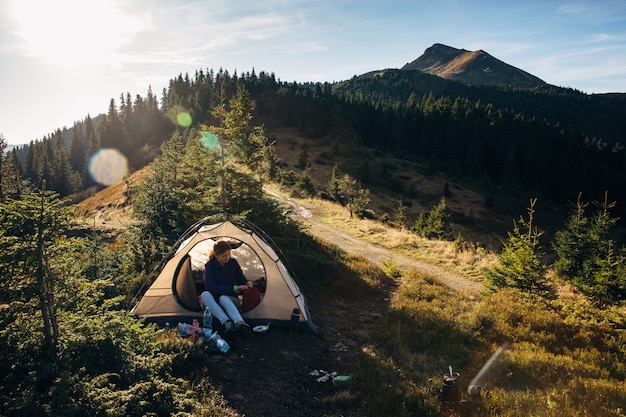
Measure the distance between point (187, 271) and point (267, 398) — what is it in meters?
4.18

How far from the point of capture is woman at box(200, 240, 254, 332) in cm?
796

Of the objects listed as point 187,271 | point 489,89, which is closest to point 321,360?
point 187,271

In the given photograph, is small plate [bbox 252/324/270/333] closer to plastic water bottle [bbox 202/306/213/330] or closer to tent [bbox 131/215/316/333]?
tent [bbox 131/215/316/333]

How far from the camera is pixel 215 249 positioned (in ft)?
27.7

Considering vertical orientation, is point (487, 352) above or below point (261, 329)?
above

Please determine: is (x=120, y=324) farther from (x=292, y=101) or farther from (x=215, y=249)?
(x=292, y=101)

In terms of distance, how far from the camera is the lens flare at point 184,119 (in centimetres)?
9662

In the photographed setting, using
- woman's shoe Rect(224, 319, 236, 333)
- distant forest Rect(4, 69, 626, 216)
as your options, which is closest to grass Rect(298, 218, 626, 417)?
woman's shoe Rect(224, 319, 236, 333)

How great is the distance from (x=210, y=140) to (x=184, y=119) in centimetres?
8981

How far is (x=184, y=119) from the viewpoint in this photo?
97.5 meters

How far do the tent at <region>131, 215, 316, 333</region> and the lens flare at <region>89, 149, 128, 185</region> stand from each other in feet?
337

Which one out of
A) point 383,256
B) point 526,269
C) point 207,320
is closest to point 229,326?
point 207,320

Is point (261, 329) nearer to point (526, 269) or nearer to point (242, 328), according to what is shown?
point (242, 328)

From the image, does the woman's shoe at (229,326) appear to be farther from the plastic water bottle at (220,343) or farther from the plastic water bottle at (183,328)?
the plastic water bottle at (183,328)
